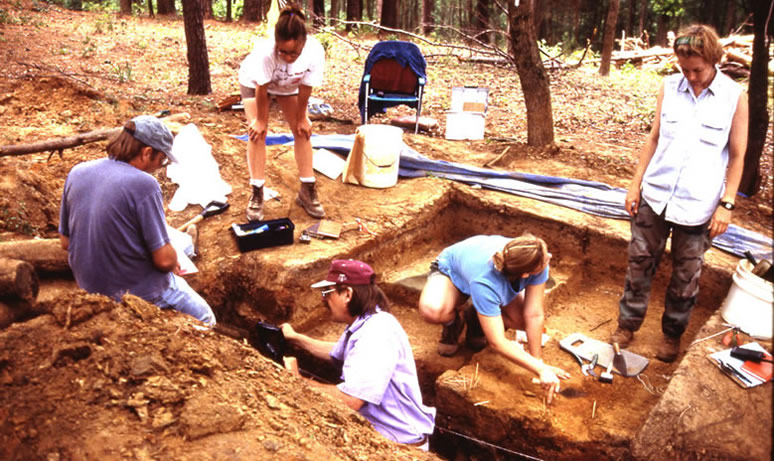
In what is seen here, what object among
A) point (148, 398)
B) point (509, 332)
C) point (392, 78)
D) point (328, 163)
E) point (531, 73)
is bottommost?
point (509, 332)

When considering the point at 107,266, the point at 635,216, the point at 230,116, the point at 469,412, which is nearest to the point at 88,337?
the point at 107,266

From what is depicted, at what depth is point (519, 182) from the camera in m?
5.52

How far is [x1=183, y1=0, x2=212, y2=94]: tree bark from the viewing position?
720 cm

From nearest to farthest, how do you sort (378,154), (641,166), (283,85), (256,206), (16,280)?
(16,280) → (641,166) → (283,85) → (256,206) → (378,154)

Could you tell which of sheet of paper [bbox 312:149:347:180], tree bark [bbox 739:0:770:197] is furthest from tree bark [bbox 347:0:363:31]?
tree bark [bbox 739:0:770:197]

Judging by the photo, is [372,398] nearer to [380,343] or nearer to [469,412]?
[380,343]

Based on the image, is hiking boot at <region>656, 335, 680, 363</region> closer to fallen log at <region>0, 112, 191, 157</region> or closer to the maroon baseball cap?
the maroon baseball cap

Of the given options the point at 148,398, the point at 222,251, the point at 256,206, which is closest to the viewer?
the point at 148,398

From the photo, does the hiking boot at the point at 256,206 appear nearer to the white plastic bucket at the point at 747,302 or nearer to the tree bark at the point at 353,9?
the white plastic bucket at the point at 747,302

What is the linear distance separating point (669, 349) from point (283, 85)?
3.28m

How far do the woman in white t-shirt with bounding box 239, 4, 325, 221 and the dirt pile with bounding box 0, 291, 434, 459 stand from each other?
2.15 meters

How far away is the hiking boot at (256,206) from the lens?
14.7ft

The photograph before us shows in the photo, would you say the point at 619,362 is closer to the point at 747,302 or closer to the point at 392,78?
the point at 747,302

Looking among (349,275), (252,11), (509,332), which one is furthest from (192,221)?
(252,11)
